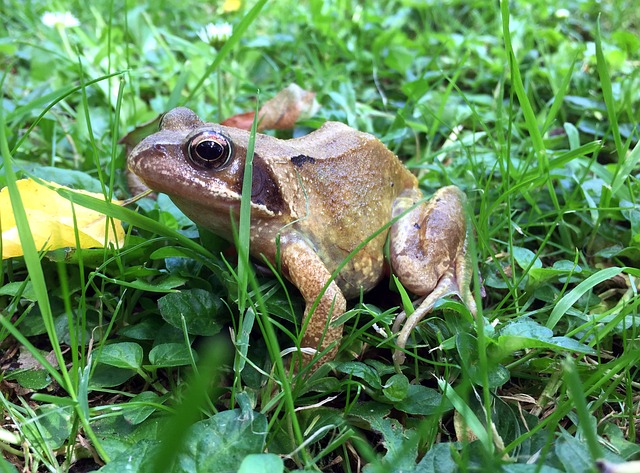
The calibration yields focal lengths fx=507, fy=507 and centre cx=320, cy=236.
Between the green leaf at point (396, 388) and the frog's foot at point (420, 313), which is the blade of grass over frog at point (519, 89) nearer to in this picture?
the frog's foot at point (420, 313)

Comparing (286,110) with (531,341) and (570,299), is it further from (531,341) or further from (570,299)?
(531,341)

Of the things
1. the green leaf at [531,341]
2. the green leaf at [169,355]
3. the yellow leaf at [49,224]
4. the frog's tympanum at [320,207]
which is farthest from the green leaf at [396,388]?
the yellow leaf at [49,224]

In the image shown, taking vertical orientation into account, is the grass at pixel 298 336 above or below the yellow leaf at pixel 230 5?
below

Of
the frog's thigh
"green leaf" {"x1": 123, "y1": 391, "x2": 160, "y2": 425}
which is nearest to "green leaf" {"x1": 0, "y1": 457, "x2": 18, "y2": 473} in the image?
"green leaf" {"x1": 123, "y1": 391, "x2": 160, "y2": 425}

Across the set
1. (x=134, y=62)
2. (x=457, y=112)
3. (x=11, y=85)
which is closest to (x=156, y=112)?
(x=134, y=62)

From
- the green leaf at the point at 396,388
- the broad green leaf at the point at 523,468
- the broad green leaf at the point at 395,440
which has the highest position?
the broad green leaf at the point at 523,468

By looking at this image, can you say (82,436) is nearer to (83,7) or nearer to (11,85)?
(11,85)

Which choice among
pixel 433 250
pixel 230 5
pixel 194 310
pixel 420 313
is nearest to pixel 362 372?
pixel 420 313
